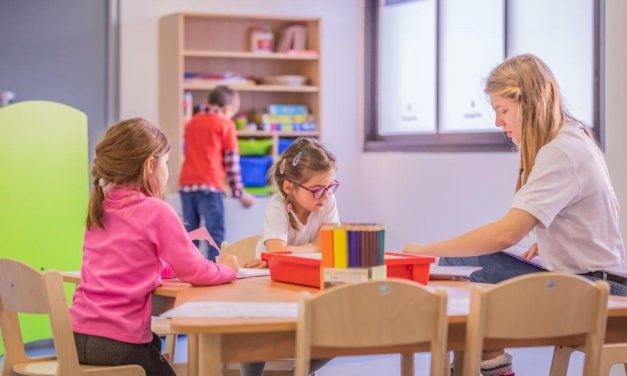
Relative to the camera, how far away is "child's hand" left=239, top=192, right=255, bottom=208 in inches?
247

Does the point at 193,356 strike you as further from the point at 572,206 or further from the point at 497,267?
the point at 572,206

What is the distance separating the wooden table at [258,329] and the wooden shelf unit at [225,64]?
4.09 m

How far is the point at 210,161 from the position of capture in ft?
19.7

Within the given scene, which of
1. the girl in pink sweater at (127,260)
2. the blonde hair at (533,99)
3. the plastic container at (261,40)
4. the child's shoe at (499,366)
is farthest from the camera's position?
the plastic container at (261,40)

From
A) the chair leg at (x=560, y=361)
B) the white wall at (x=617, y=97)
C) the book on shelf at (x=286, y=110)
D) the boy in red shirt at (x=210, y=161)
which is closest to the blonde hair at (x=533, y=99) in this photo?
the chair leg at (x=560, y=361)

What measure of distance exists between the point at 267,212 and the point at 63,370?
96cm

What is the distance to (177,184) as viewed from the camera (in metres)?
6.50

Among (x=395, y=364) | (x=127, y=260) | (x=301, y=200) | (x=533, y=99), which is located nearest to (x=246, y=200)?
(x=395, y=364)

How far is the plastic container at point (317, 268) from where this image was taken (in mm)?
2303

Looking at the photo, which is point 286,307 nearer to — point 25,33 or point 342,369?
point 342,369

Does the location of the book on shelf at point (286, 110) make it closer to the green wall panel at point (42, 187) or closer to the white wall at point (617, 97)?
the green wall panel at point (42, 187)

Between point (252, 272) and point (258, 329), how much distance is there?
857 millimetres

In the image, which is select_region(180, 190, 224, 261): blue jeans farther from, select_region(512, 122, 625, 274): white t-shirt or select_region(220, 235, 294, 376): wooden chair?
select_region(512, 122, 625, 274): white t-shirt

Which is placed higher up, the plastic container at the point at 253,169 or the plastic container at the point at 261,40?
the plastic container at the point at 261,40
